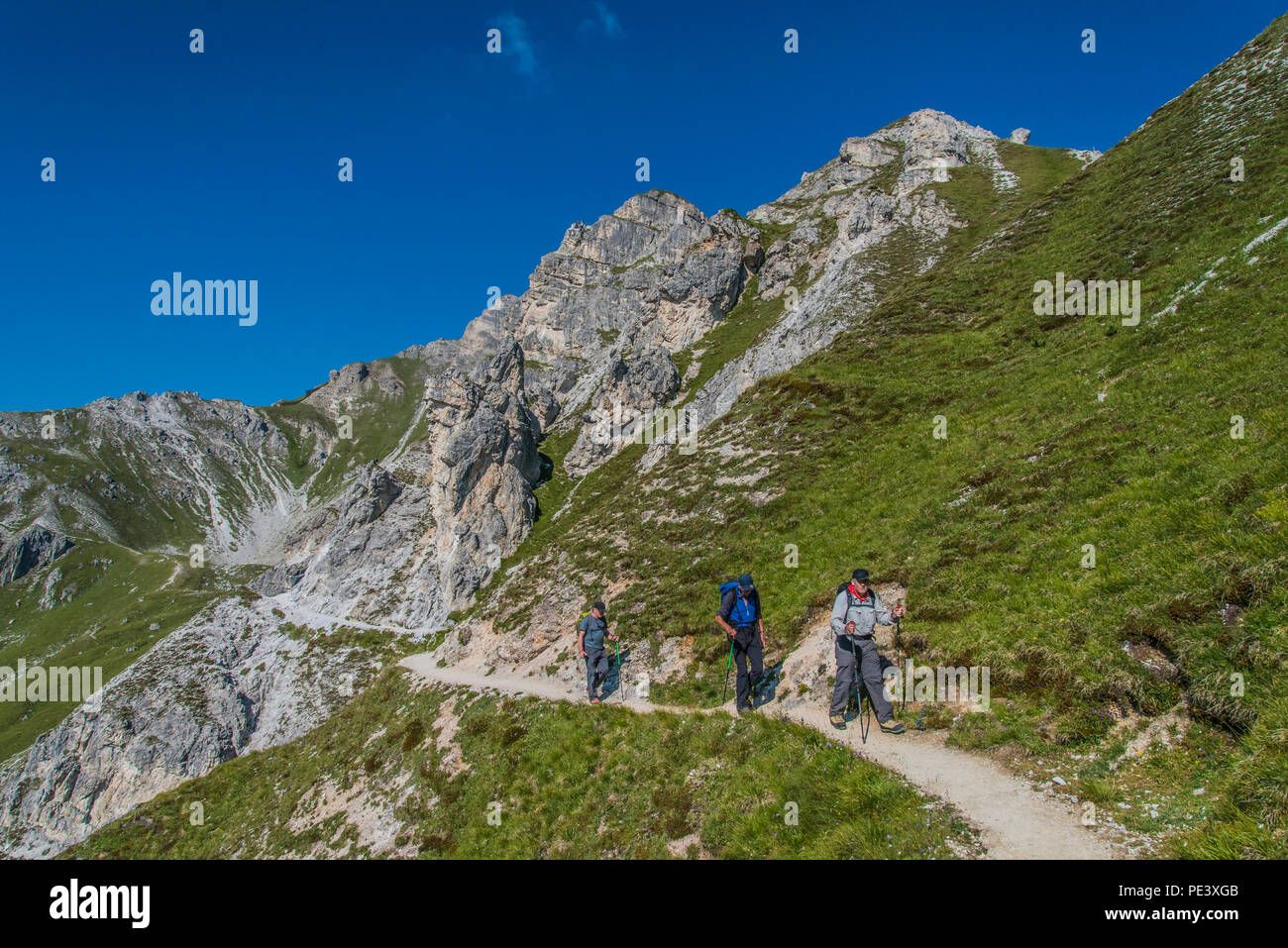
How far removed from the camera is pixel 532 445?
90062 mm

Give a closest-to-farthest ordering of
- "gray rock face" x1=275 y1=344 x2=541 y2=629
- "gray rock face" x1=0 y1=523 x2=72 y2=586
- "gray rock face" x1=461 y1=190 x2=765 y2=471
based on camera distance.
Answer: "gray rock face" x1=275 y1=344 x2=541 y2=629 → "gray rock face" x1=461 y1=190 x2=765 y2=471 → "gray rock face" x1=0 y1=523 x2=72 y2=586

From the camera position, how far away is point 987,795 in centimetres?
837

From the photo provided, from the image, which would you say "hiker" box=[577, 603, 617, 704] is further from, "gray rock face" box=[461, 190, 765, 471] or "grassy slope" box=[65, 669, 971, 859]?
"gray rock face" box=[461, 190, 765, 471]

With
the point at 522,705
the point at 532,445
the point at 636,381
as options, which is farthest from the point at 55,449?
the point at 522,705

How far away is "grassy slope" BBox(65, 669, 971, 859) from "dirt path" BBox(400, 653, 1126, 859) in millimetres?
464

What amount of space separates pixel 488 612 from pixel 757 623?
28.2 meters

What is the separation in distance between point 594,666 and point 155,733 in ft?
231

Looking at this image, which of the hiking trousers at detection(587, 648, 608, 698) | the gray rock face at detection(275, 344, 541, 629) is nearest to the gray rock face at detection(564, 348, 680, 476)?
the gray rock face at detection(275, 344, 541, 629)

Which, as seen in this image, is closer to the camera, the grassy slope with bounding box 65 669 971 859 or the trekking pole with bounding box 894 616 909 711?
the grassy slope with bounding box 65 669 971 859

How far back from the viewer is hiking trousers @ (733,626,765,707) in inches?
555

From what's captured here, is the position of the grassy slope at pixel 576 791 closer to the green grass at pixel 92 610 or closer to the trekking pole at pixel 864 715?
the trekking pole at pixel 864 715

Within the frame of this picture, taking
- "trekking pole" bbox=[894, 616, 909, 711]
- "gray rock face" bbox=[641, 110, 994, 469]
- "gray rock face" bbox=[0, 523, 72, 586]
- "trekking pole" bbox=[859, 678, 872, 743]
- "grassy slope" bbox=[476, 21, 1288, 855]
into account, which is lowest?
"gray rock face" bbox=[0, 523, 72, 586]

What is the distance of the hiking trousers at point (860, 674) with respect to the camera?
11.3 meters
